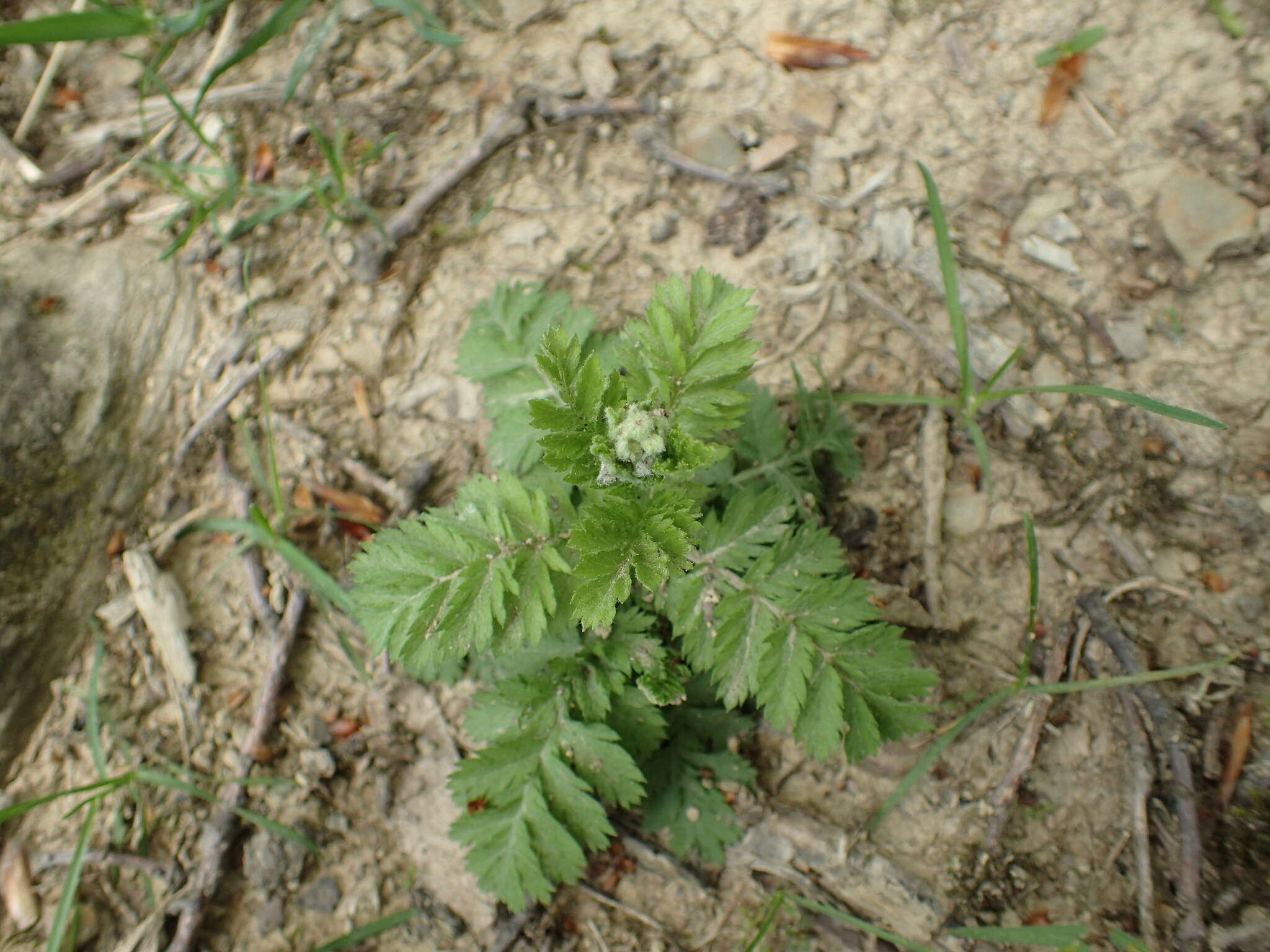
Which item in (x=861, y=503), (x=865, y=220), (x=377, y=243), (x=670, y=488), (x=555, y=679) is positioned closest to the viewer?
(x=670, y=488)

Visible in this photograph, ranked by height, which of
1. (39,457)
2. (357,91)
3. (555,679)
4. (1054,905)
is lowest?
(1054,905)

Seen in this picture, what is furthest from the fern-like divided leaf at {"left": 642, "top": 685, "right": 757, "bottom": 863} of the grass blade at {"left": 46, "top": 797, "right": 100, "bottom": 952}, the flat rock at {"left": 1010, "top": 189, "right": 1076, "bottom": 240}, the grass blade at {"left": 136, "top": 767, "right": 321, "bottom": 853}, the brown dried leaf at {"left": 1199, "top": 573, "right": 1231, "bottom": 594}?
the flat rock at {"left": 1010, "top": 189, "right": 1076, "bottom": 240}

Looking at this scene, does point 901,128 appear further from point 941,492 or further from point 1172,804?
point 1172,804

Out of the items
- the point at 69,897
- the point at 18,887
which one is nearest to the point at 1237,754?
the point at 69,897

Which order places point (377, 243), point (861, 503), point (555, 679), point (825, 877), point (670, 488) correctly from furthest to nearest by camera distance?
point (377, 243) < point (861, 503) < point (825, 877) < point (555, 679) < point (670, 488)

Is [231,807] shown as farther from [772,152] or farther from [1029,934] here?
[772,152]

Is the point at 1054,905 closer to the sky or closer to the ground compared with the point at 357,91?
closer to the ground

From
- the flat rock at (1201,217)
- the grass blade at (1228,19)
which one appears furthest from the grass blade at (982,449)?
the grass blade at (1228,19)

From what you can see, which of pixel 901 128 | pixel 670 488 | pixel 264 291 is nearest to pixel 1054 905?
pixel 670 488
